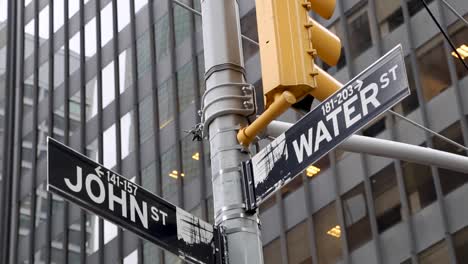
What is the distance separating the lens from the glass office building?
2641 centimetres

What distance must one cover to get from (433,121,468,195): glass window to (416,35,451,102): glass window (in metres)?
1.34

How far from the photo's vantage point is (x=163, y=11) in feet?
123

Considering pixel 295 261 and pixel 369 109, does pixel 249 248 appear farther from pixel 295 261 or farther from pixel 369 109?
pixel 295 261

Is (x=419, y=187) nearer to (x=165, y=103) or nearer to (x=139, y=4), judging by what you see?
(x=165, y=103)

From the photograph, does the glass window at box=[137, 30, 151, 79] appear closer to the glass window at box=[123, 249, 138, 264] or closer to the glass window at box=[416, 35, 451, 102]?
the glass window at box=[123, 249, 138, 264]

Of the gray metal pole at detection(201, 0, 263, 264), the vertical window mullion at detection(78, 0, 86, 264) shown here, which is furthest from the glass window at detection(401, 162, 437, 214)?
the gray metal pole at detection(201, 0, 263, 264)

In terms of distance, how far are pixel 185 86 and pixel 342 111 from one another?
29.5 m

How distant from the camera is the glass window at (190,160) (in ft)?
110

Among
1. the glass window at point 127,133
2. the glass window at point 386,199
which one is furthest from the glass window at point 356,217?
the glass window at point 127,133

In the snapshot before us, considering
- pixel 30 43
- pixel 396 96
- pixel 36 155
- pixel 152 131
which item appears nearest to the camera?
pixel 396 96

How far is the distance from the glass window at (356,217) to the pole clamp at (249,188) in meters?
20.9

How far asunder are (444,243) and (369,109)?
20.0 meters

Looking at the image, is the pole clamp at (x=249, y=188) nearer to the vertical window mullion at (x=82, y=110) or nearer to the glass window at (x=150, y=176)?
the glass window at (x=150, y=176)

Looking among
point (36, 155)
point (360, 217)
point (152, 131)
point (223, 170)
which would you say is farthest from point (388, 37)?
point (223, 170)
